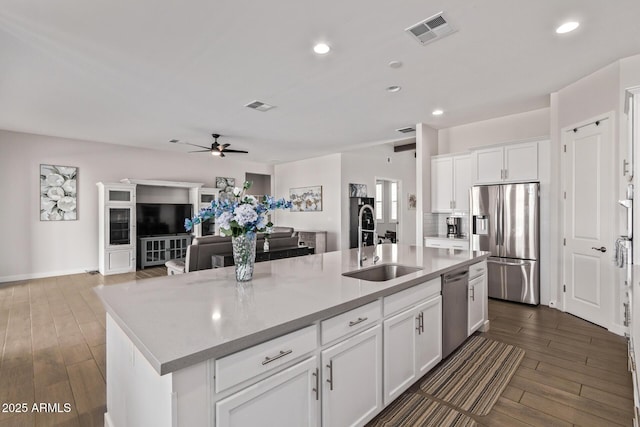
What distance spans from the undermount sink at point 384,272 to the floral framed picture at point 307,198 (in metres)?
5.67

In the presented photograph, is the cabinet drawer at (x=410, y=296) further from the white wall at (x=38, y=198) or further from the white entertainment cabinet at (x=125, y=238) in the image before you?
the white wall at (x=38, y=198)

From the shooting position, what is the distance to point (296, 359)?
1.31m

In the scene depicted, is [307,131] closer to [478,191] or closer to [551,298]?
[478,191]

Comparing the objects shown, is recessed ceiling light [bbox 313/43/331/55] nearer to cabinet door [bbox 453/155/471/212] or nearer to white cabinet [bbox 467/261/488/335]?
white cabinet [bbox 467/261/488/335]

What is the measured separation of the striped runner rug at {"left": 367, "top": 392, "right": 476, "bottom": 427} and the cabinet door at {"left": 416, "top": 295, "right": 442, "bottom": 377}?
0.18 metres

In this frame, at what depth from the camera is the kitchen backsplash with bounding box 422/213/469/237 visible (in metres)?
5.33

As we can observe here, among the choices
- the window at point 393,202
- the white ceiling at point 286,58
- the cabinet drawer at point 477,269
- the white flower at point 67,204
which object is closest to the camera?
the white ceiling at point 286,58

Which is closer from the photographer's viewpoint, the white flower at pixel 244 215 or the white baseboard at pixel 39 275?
the white flower at pixel 244 215

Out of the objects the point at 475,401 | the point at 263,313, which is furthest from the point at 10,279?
the point at 475,401

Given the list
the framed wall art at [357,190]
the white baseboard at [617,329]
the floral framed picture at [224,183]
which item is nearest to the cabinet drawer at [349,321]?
the white baseboard at [617,329]

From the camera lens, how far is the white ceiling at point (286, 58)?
2.35 meters

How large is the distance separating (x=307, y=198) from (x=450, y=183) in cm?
421

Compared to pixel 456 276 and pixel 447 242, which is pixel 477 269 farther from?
pixel 447 242

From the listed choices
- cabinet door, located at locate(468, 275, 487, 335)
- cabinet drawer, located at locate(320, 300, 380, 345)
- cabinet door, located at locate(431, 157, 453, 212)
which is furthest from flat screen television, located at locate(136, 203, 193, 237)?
cabinet drawer, located at locate(320, 300, 380, 345)
